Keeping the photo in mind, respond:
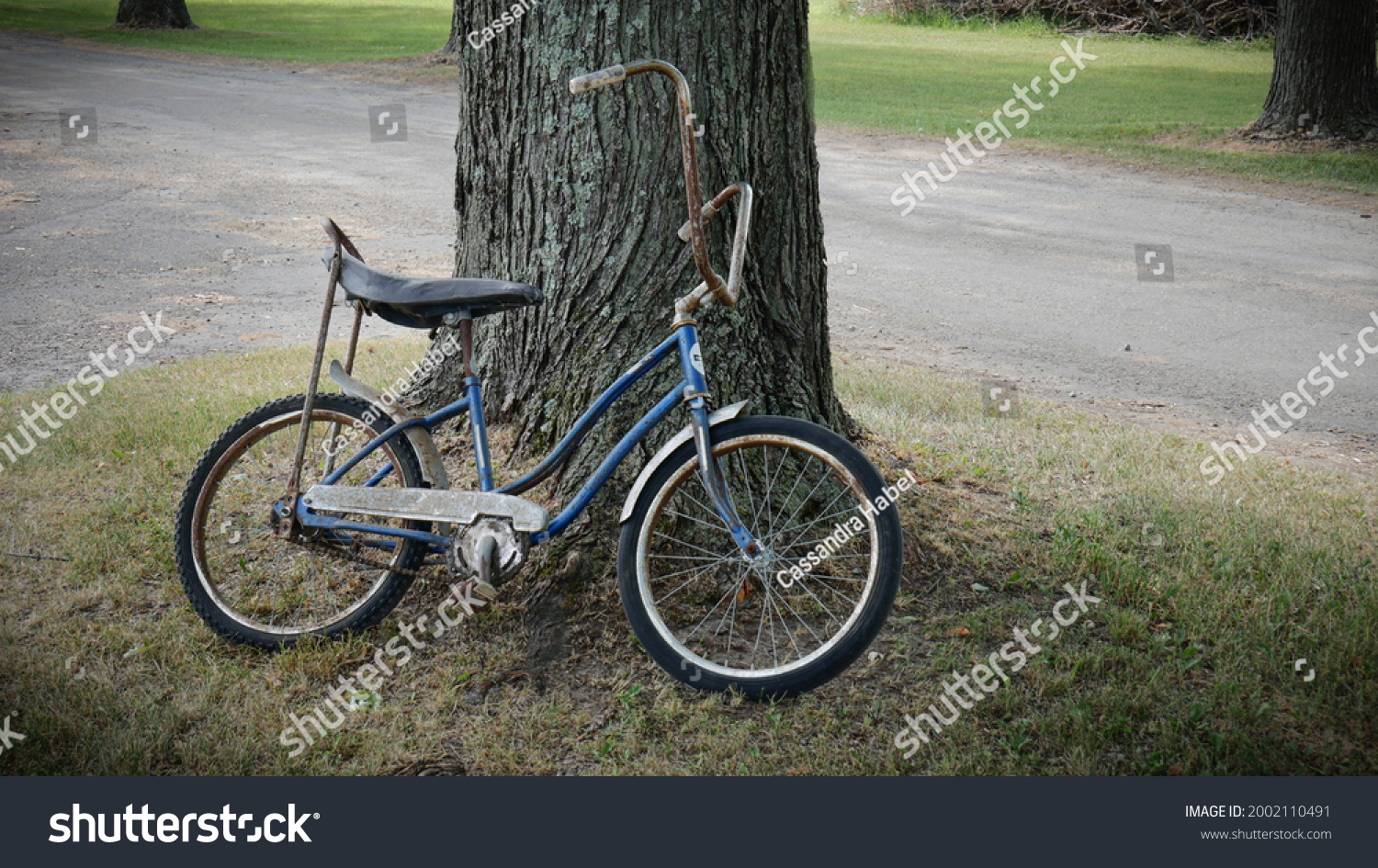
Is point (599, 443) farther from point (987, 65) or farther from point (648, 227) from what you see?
point (987, 65)

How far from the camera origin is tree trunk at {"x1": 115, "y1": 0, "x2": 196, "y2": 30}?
26438mm

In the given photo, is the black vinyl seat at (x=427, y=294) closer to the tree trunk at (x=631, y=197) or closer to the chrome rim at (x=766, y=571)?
the tree trunk at (x=631, y=197)

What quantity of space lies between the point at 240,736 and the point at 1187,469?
4004mm

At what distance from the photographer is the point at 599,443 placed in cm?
387

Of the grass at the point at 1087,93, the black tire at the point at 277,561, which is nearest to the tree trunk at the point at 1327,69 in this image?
the grass at the point at 1087,93

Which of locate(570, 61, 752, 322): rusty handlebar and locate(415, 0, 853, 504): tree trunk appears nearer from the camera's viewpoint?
locate(570, 61, 752, 322): rusty handlebar

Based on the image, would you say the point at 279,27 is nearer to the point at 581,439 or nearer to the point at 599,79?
the point at 581,439

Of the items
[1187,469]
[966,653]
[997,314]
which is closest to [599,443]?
[966,653]

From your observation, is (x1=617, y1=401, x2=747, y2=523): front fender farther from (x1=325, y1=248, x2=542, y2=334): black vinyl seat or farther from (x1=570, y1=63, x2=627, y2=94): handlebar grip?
(x1=570, y1=63, x2=627, y2=94): handlebar grip

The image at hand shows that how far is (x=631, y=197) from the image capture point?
3748mm

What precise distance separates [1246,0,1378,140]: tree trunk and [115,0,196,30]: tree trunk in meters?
23.6

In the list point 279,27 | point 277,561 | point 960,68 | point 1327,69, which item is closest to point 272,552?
point 277,561

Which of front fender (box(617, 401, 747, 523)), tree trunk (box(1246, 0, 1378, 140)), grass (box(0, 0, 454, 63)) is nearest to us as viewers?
front fender (box(617, 401, 747, 523))

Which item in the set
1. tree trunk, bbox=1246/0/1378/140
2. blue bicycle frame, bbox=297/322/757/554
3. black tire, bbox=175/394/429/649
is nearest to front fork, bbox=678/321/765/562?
blue bicycle frame, bbox=297/322/757/554
